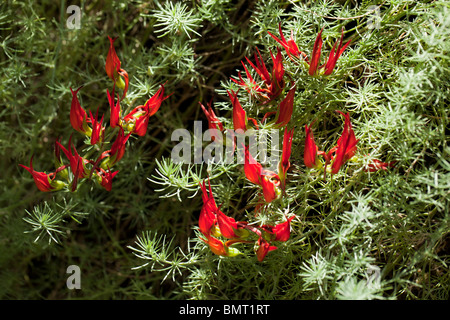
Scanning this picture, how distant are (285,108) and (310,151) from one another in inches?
3.7

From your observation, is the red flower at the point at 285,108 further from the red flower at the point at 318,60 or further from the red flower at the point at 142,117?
the red flower at the point at 142,117

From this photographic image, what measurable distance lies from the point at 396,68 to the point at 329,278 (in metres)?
0.37

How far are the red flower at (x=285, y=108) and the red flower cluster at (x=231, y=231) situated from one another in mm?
167

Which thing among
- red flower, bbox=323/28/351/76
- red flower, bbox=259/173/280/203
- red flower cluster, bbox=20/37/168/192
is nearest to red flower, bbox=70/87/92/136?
red flower cluster, bbox=20/37/168/192

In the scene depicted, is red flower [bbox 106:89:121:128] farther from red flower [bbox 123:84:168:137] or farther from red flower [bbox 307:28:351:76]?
red flower [bbox 307:28:351:76]

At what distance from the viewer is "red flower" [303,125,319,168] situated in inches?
30.8

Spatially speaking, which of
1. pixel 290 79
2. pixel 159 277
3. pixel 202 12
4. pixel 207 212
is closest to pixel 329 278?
pixel 207 212

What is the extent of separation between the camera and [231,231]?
2.63ft

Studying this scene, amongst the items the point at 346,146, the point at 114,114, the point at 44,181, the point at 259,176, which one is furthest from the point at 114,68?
the point at 346,146

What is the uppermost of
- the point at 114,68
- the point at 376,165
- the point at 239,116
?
the point at 114,68

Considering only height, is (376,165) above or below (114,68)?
below

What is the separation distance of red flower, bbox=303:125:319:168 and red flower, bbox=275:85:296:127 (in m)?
0.06

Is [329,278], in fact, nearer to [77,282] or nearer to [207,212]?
[207,212]

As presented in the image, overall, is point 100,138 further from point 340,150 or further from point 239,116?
point 340,150
